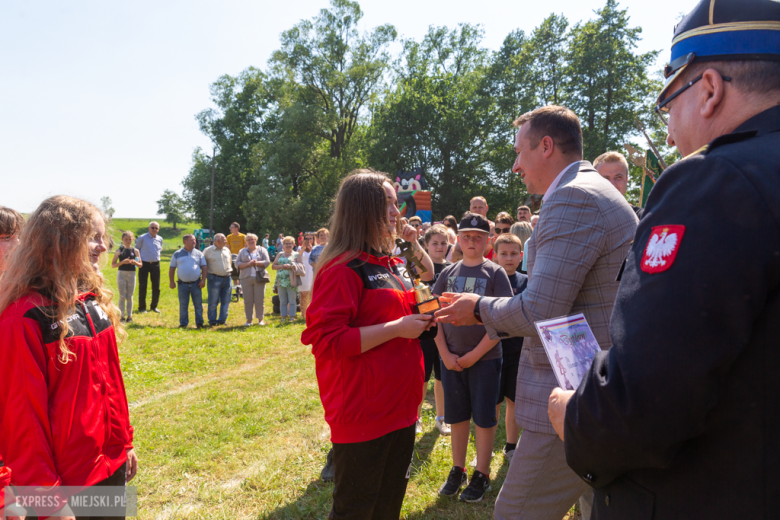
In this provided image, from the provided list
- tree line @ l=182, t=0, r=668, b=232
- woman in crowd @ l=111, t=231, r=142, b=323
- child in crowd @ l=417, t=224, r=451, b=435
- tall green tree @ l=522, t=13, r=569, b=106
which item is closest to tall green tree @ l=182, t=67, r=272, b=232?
tree line @ l=182, t=0, r=668, b=232

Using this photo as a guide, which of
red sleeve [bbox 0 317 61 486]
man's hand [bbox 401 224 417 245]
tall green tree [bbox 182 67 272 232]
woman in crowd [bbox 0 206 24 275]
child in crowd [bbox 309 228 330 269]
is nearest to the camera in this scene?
red sleeve [bbox 0 317 61 486]

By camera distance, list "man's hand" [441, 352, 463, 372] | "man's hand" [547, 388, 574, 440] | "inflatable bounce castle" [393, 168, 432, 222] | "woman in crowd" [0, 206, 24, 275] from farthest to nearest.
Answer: "inflatable bounce castle" [393, 168, 432, 222], "man's hand" [441, 352, 463, 372], "woman in crowd" [0, 206, 24, 275], "man's hand" [547, 388, 574, 440]

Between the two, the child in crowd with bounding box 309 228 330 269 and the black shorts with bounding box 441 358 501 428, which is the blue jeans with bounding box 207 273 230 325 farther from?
the black shorts with bounding box 441 358 501 428

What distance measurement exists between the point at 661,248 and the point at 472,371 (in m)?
3.06

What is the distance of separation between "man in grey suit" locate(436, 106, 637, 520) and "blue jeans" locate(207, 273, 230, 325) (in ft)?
34.4

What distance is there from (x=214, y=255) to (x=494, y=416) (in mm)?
9463

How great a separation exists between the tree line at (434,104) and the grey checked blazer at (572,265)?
2807 centimetres

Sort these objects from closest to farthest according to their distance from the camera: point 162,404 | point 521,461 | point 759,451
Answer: point 759,451
point 521,461
point 162,404

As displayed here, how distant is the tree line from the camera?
1131 inches

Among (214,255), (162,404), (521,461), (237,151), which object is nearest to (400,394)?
(521,461)

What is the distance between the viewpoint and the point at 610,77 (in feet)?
93.0

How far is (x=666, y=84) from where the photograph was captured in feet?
4.02

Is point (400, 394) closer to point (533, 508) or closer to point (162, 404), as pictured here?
point (533, 508)

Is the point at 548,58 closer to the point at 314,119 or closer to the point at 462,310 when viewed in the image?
the point at 314,119
